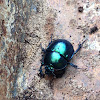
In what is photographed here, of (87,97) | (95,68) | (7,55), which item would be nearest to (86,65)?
(95,68)

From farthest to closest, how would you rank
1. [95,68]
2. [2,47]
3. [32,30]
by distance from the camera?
[32,30], [95,68], [2,47]

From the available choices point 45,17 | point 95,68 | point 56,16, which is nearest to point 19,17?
point 45,17

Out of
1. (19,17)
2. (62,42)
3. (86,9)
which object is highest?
(86,9)

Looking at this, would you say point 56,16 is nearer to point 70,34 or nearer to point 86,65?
point 70,34

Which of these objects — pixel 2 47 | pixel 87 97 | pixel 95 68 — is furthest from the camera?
pixel 95 68

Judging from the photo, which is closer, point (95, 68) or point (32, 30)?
A: point (95, 68)

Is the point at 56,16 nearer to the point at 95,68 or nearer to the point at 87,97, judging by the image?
the point at 95,68

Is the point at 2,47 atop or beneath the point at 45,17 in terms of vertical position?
beneath
